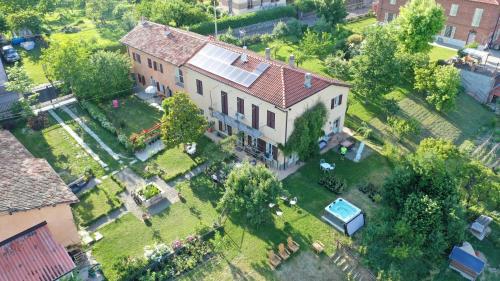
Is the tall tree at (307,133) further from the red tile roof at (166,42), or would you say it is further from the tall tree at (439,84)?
the tall tree at (439,84)

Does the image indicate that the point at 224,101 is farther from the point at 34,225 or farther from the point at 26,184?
the point at 34,225

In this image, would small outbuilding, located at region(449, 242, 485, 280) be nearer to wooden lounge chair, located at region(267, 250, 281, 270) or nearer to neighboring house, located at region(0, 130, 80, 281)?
wooden lounge chair, located at region(267, 250, 281, 270)

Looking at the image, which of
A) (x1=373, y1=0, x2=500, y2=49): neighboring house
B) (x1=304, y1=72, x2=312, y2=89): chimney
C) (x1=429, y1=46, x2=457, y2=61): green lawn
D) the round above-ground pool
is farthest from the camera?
(x1=429, y1=46, x2=457, y2=61): green lawn

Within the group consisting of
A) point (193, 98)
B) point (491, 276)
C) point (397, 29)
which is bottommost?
point (491, 276)

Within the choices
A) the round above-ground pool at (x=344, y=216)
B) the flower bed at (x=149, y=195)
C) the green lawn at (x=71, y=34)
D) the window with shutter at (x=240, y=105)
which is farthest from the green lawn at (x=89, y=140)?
the round above-ground pool at (x=344, y=216)

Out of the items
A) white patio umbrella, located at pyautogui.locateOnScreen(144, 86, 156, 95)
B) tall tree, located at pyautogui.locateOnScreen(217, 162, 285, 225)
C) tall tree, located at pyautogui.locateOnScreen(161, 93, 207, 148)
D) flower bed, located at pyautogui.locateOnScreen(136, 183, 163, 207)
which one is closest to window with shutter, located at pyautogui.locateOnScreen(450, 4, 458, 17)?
white patio umbrella, located at pyautogui.locateOnScreen(144, 86, 156, 95)

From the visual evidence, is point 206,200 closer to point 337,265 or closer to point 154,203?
point 154,203

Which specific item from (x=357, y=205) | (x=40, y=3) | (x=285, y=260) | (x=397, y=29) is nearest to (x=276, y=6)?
(x=397, y=29)
